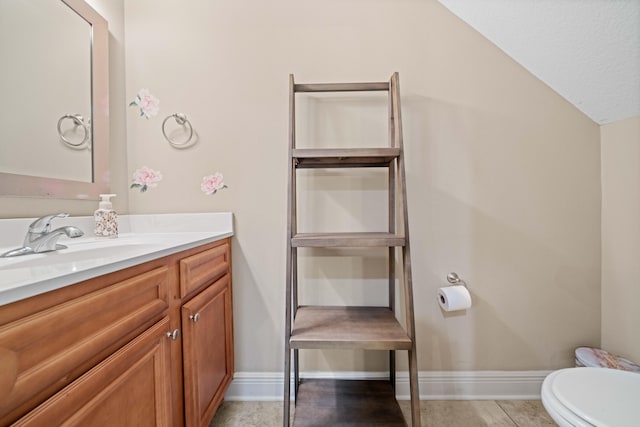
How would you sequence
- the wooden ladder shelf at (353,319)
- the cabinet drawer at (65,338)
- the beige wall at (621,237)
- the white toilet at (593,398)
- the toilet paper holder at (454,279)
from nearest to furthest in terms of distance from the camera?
the cabinet drawer at (65,338), the white toilet at (593,398), the wooden ladder shelf at (353,319), the beige wall at (621,237), the toilet paper holder at (454,279)

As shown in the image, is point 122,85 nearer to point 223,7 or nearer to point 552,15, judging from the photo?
point 223,7

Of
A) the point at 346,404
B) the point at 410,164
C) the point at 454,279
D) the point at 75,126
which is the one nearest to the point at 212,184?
the point at 75,126

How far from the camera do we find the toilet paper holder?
137 centimetres

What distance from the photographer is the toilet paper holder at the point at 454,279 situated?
137 centimetres

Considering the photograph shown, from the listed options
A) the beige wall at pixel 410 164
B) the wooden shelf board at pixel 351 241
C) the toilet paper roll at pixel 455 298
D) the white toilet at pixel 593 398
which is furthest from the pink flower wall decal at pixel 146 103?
the white toilet at pixel 593 398

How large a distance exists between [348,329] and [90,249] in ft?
3.22

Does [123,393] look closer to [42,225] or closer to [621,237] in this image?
[42,225]

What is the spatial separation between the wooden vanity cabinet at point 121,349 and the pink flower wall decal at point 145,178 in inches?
22.3

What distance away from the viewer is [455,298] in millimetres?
1281

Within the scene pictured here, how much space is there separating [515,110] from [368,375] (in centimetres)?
160

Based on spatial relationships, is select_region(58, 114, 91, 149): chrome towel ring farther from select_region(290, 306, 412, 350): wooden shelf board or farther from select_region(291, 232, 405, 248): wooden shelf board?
select_region(290, 306, 412, 350): wooden shelf board

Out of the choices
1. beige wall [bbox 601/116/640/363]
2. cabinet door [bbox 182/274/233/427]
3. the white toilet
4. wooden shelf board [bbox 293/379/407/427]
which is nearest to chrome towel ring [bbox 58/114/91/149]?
cabinet door [bbox 182/274/233/427]

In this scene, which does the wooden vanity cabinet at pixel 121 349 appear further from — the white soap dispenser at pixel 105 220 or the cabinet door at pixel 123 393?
the white soap dispenser at pixel 105 220

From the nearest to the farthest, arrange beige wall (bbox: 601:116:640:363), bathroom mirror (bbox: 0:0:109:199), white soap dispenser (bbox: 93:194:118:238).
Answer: bathroom mirror (bbox: 0:0:109:199) < white soap dispenser (bbox: 93:194:118:238) < beige wall (bbox: 601:116:640:363)
